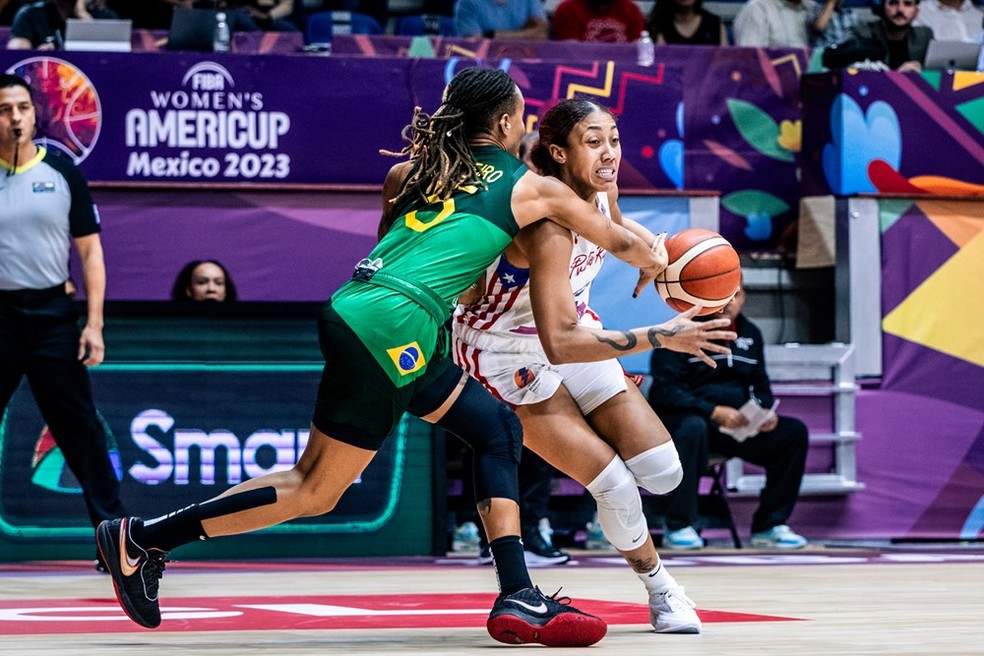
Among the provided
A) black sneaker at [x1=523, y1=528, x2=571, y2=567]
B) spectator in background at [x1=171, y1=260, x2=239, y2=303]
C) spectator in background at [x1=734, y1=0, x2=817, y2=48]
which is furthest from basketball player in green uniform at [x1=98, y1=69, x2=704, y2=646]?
spectator in background at [x1=734, y1=0, x2=817, y2=48]

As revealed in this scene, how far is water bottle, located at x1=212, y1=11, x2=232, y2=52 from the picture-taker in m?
9.44

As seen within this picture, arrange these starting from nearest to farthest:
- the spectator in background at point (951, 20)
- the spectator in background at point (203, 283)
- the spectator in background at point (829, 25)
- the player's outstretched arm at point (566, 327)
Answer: the player's outstretched arm at point (566, 327)
the spectator in background at point (203, 283)
the spectator in background at point (829, 25)
the spectator in background at point (951, 20)

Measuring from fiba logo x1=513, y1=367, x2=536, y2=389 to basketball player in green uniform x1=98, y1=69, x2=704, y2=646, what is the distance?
297 millimetres

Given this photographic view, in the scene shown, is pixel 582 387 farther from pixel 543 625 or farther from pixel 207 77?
pixel 207 77

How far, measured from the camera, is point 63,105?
910cm

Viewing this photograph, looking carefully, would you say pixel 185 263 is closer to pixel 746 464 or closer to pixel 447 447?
pixel 447 447

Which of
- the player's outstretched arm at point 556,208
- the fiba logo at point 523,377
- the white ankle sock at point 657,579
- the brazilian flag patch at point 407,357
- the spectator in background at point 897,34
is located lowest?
the white ankle sock at point 657,579

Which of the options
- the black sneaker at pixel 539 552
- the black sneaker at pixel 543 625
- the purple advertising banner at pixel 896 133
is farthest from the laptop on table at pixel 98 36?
the black sneaker at pixel 543 625

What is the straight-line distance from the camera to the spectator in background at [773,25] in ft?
36.9

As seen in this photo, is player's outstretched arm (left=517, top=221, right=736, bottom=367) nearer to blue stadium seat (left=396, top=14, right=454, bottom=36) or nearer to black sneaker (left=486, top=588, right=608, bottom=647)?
black sneaker (left=486, top=588, right=608, bottom=647)

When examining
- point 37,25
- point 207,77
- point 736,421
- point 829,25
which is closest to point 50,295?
point 207,77

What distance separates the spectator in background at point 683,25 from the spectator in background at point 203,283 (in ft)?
13.5

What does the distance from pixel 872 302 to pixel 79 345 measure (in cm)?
520

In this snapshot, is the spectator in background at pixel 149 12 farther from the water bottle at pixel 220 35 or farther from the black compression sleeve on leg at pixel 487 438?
the black compression sleeve on leg at pixel 487 438
